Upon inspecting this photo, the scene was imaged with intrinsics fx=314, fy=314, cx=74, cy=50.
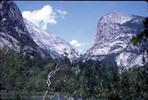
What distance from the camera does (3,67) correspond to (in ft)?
152

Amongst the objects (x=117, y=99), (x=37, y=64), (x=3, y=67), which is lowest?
(x=117, y=99)

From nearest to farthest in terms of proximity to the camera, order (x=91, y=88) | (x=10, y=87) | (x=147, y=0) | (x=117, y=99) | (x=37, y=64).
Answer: (x=147, y=0) < (x=117, y=99) < (x=91, y=88) < (x=10, y=87) < (x=37, y=64)

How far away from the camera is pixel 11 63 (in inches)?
1849

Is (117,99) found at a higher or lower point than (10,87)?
lower

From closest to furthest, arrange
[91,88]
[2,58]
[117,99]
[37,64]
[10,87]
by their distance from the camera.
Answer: [117,99] < [2,58] < [91,88] < [10,87] < [37,64]

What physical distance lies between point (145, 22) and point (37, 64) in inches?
7280

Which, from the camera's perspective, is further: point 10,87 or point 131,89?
point 10,87

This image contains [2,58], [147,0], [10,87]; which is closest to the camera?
[147,0]

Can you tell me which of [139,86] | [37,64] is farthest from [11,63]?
[37,64]

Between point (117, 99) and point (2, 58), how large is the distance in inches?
815

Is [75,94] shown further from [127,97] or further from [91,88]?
[127,97]

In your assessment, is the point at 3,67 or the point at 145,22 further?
the point at 3,67

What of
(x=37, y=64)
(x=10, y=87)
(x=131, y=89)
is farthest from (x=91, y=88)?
(x=37, y=64)

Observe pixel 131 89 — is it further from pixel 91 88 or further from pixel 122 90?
pixel 91 88
